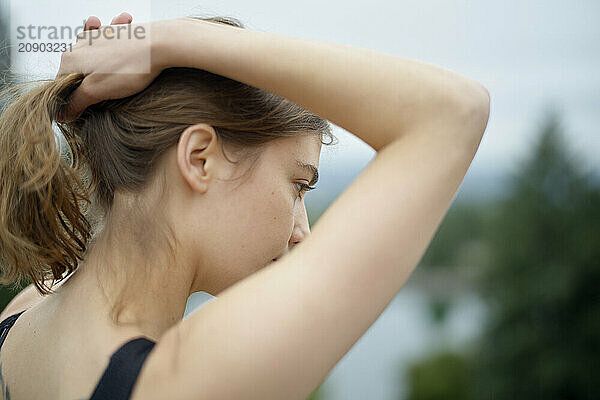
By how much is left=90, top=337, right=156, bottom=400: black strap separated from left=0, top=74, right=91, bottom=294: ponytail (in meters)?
0.30

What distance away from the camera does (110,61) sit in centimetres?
105

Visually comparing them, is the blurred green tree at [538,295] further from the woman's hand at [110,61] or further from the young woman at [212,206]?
the woman's hand at [110,61]

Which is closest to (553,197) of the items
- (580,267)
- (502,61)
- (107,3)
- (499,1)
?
(580,267)

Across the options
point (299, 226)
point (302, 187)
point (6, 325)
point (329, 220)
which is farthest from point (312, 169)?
point (6, 325)

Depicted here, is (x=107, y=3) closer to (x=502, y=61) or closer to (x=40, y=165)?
(x=40, y=165)

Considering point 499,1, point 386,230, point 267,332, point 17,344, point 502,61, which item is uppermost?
point 386,230

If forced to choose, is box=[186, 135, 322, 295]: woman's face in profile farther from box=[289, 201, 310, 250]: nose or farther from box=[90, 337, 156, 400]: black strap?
box=[90, 337, 156, 400]: black strap

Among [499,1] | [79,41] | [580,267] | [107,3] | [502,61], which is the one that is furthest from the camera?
[502,61]

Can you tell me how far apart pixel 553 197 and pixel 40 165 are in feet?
45.1

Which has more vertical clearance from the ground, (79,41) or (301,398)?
(79,41)

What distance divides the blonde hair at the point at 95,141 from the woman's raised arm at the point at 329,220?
0.13 m

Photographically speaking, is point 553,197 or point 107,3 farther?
point 553,197

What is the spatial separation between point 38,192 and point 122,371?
0.36 m

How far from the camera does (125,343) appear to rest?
3.23 ft
